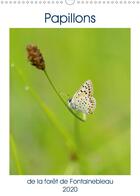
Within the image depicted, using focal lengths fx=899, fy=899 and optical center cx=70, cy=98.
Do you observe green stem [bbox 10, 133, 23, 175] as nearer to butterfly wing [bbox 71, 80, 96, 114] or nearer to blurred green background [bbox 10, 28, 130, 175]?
blurred green background [bbox 10, 28, 130, 175]

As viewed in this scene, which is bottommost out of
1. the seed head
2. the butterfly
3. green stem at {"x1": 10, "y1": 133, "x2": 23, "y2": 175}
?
green stem at {"x1": 10, "y1": 133, "x2": 23, "y2": 175}

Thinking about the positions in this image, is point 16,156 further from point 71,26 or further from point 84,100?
point 71,26

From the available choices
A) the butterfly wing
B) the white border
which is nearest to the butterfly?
the butterfly wing

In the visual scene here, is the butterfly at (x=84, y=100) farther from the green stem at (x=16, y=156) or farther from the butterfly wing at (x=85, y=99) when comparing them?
the green stem at (x=16, y=156)

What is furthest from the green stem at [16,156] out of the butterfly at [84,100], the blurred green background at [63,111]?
the butterfly at [84,100]

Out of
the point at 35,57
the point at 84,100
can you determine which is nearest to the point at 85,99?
the point at 84,100
